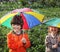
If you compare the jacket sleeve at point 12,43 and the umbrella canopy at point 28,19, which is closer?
the jacket sleeve at point 12,43

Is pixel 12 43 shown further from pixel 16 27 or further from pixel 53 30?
pixel 53 30

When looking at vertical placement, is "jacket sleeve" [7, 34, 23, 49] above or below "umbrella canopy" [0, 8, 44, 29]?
below

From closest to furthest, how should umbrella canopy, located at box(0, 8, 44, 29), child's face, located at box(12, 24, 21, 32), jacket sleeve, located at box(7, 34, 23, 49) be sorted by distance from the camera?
child's face, located at box(12, 24, 21, 32)
jacket sleeve, located at box(7, 34, 23, 49)
umbrella canopy, located at box(0, 8, 44, 29)

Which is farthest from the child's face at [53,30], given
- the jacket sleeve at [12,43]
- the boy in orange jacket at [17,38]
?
the jacket sleeve at [12,43]

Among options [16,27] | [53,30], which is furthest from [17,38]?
[53,30]

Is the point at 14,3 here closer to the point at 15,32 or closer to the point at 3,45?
the point at 3,45

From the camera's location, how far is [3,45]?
28.3ft

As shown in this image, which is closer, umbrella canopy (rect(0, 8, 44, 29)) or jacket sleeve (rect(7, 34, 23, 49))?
jacket sleeve (rect(7, 34, 23, 49))

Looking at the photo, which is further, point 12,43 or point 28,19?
point 28,19

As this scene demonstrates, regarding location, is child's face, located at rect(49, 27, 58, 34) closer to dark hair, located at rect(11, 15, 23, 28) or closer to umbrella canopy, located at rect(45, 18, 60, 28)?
umbrella canopy, located at rect(45, 18, 60, 28)

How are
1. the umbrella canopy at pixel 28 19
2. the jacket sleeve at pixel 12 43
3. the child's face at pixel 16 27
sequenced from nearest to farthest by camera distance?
the child's face at pixel 16 27 → the jacket sleeve at pixel 12 43 → the umbrella canopy at pixel 28 19

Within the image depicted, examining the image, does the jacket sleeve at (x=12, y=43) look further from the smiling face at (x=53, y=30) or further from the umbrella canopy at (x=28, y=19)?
the smiling face at (x=53, y=30)

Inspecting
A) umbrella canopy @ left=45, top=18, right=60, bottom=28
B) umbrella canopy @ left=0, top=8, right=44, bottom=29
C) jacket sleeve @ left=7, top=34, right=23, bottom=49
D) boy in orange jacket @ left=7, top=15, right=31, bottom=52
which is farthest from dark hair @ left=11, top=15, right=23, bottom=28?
umbrella canopy @ left=45, top=18, right=60, bottom=28

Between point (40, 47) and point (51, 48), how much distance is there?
68.5 inches
